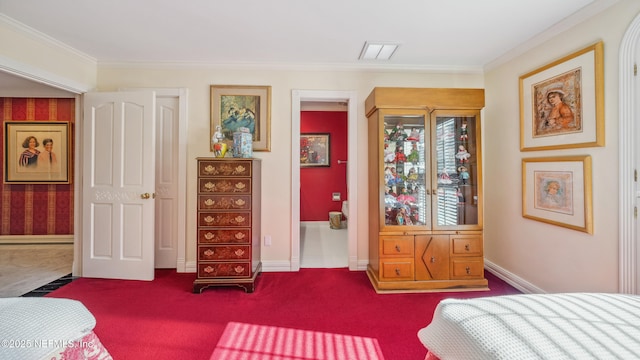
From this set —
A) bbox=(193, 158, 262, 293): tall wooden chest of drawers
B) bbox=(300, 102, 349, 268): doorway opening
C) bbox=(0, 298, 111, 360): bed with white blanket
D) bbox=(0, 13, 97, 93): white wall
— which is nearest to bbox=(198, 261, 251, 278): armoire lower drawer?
bbox=(193, 158, 262, 293): tall wooden chest of drawers

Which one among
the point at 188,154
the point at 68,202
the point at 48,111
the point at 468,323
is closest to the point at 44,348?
the point at 468,323

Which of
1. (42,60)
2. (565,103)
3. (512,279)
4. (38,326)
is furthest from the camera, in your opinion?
(512,279)

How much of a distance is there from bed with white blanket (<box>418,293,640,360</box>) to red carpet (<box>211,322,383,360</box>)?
695 mm

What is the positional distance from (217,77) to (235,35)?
2.52 ft

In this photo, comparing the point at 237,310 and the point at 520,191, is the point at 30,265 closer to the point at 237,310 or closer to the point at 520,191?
the point at 237,310

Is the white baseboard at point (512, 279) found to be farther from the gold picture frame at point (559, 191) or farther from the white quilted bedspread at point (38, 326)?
the white quilted bedspread at point (38, 326)

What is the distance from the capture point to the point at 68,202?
4.04m

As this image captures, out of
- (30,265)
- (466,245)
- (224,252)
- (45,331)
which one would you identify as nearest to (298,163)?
(224,252)

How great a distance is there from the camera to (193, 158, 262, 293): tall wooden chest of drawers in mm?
2525

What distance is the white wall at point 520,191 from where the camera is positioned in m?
1.86

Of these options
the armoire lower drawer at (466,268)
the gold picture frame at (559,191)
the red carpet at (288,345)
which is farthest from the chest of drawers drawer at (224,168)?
the gold picture frame at (559,191)

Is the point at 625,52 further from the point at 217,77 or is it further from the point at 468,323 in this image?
the point at 217,77

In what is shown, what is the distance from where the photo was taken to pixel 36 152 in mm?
3943

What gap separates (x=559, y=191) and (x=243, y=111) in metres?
3.17
